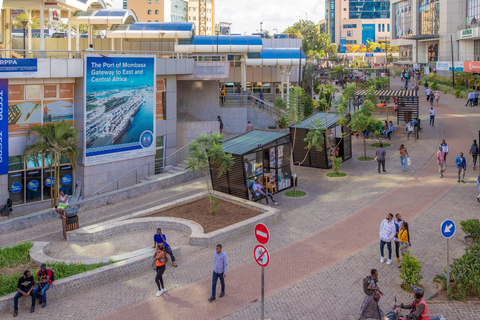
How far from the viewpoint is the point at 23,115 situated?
2167 centimetres

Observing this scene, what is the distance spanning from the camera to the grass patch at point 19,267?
12.5 meters

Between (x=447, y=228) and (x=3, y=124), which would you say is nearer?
(x=447, y=228)

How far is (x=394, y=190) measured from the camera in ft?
68.5

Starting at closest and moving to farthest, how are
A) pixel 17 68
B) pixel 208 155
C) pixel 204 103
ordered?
pixel 208 155, pixel 17 68, pixel 204 103

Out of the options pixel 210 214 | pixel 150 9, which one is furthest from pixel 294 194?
pixel 150 9

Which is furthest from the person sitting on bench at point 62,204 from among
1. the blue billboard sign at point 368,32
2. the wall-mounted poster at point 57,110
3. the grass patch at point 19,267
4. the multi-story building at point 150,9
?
the blue billboard sign at point 368,32

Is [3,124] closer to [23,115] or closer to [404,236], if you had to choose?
[23,115]

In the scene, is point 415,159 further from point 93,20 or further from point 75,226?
point 93,20

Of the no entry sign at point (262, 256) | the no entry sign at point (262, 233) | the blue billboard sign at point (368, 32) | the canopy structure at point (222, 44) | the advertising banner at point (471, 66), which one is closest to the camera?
the no entry sign at point (262, 256)

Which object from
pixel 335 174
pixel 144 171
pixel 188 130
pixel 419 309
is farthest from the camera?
pixel 188 130

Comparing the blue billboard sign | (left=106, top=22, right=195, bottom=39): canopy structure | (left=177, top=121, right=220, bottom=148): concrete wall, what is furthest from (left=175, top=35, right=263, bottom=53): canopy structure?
the blue billboard sign

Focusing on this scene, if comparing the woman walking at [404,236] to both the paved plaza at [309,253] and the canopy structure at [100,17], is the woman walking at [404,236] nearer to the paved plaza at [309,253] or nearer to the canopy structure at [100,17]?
the paved plaza at [309,253]

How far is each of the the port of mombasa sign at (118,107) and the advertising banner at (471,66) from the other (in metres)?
40.4

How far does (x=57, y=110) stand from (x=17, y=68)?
9.16 ft
